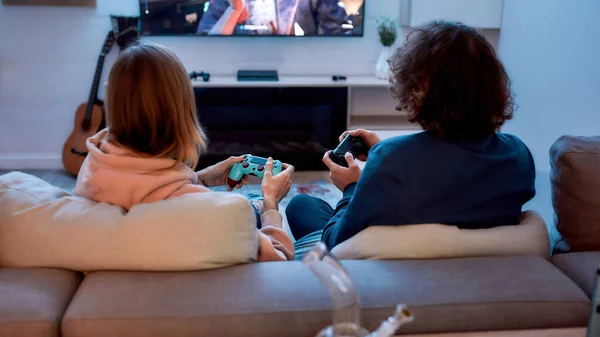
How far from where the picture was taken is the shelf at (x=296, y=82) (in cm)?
377

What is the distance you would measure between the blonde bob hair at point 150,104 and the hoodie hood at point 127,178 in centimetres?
3

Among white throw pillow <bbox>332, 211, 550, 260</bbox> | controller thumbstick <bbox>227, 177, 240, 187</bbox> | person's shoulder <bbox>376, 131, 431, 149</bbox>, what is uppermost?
person's shoulder <bbox>376, 131, 431, 149</bbox>

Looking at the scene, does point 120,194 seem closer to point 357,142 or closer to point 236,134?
point 357,142

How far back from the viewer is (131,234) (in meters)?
1.19

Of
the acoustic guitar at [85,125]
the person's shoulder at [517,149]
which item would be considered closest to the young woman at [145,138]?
the person's shoulder at [517,149]

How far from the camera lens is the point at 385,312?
110 centimetres

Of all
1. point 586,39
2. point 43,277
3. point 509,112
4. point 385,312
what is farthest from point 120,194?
point 586,39

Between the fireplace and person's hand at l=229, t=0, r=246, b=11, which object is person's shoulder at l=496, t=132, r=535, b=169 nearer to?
the fireplace

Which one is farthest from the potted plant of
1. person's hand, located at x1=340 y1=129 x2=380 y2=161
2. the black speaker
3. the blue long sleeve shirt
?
the blue long sleeve shirt

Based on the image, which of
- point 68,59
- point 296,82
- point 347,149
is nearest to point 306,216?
point 347,149

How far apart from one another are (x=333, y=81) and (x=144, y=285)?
291 centimetres

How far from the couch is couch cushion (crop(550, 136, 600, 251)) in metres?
0.18

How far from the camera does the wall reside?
387cm

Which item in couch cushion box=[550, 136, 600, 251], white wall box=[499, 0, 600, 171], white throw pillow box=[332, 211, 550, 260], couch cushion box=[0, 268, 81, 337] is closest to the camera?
couch cushion box=[0, 268, 81, 337]
